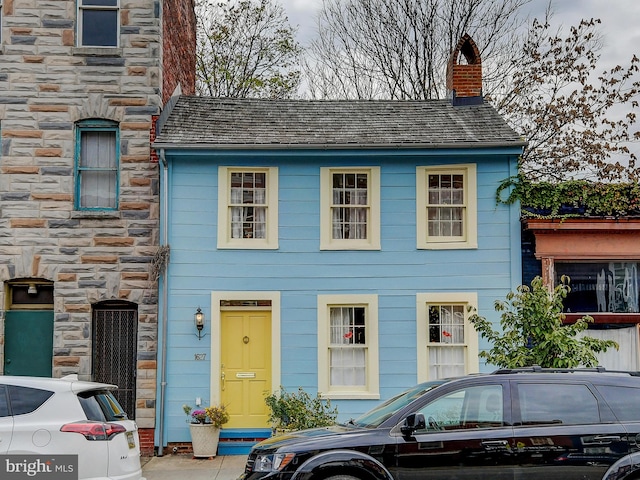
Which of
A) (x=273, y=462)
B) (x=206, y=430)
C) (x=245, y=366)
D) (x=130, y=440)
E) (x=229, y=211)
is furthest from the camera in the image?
(x=229, y=211)

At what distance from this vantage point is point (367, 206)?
14781 mm

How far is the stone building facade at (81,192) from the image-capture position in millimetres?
14359

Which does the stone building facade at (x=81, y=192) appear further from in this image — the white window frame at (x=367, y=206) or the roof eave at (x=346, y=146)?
the white window frame at (x=367, y=206)

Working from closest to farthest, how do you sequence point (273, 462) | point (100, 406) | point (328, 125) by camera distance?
point (273, 462) → point (100, 406) → point (328, 125)

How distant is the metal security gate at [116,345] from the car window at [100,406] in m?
5.55

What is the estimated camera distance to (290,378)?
14.4 m

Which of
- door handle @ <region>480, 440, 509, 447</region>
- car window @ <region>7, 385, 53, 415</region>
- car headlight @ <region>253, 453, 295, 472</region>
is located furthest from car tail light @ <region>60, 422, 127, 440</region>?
door handle @ <region>480, 440, 509, 447</region>

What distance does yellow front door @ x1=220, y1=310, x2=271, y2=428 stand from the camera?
47.2ft

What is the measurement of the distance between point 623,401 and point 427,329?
6301 mm

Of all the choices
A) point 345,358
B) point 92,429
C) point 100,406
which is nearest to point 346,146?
point 345,358

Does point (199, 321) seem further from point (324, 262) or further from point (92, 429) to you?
point (92, 429)

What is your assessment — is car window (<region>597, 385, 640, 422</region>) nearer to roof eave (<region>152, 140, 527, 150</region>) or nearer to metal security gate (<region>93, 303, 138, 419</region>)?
roof eave (<region>152, 140, 527, 150</region>)

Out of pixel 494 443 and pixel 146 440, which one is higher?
pixel 494 443

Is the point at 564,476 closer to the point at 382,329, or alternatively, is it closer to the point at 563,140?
the point at 382,329
